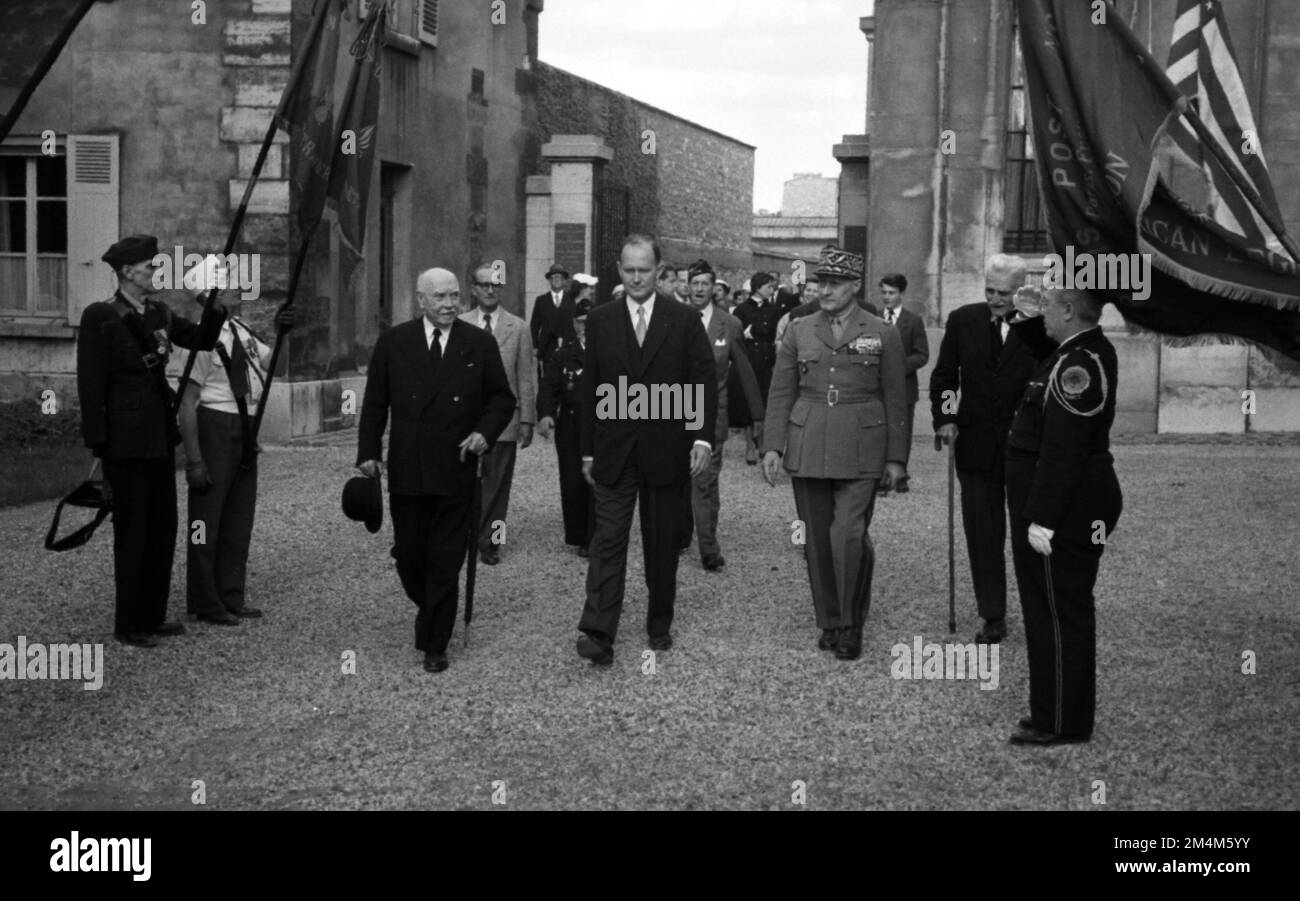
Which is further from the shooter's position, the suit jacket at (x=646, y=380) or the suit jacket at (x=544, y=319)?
the suit jacket at (x=544, y=319)

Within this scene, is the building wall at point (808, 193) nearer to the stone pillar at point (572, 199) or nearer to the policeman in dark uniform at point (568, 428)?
the stone pillar at point (572, 199)

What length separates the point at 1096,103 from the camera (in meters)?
6.99

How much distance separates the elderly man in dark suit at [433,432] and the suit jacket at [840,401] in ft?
4.34

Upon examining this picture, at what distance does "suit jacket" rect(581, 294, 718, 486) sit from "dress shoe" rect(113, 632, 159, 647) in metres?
2.18

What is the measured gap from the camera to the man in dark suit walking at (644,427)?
26.3 feet

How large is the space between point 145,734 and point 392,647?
1.69 metres

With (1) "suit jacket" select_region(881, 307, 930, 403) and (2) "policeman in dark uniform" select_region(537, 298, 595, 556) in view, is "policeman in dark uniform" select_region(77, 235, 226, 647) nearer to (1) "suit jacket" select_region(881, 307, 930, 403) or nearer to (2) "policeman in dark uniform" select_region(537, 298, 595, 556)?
(2) "policeman in dark uniform" select_region(537, 298, 595, 556)

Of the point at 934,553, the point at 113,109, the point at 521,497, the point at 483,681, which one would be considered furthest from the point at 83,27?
the point at 483,681

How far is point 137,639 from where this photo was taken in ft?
26.4

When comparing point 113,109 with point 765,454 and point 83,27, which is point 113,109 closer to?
point 83,27

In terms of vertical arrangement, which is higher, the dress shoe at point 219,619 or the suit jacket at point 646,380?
the suit jacket at point 646,380

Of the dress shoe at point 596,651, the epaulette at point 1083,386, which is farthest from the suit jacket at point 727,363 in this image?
the epaulette at point 1083,386

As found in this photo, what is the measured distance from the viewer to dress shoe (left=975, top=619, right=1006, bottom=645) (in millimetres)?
8328

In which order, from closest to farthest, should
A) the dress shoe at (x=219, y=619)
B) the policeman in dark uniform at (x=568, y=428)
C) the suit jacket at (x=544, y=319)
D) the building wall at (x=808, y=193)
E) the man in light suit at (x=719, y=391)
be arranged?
the dress shoe at (x=219, y=619)
the man in light suit at (x=719, y=391)
the policeman in dark uniform at (x=568, y=428)
the suit jacket at (x=544, y=319)
the building wall at (x=808, y=193)
